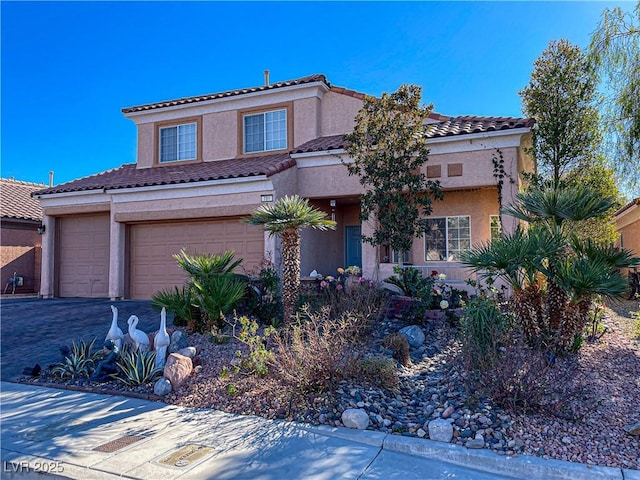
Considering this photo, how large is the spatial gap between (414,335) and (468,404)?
3.23 metres

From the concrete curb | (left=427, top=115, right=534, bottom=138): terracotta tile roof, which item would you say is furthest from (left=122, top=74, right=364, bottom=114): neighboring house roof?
the concrete curb

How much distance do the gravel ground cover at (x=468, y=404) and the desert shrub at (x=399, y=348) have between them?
5.0 inches

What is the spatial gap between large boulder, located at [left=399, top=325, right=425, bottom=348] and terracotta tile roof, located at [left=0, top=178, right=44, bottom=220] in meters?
18.0

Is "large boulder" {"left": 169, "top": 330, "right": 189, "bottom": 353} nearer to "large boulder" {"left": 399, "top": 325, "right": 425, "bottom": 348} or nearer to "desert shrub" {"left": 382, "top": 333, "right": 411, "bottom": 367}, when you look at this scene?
"desert shrub" {"left": 382, "top": 333, "right": 411, "bottom": 367}

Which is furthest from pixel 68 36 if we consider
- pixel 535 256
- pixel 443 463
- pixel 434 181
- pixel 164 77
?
pixel 443 463

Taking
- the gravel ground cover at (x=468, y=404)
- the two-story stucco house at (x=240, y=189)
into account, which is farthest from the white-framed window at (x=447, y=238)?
the gravel ground cover at (x=468, y=404)

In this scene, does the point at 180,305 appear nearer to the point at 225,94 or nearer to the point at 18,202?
the point at 225,94

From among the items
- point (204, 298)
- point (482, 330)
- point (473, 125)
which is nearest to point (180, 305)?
point (204, 298)

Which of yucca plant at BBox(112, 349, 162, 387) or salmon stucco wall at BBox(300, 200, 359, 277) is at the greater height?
salmon stucco wall at BBox(300, 200, 359, 277)

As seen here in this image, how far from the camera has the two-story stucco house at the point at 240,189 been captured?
42.2ft

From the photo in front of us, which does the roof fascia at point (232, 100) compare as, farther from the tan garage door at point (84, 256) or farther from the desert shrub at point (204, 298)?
the desert shrub at point (204, 298)

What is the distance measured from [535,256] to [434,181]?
5677mm

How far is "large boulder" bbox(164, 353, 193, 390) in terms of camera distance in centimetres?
663

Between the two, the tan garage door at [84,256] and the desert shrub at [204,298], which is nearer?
the desert shrub at [204,298]
